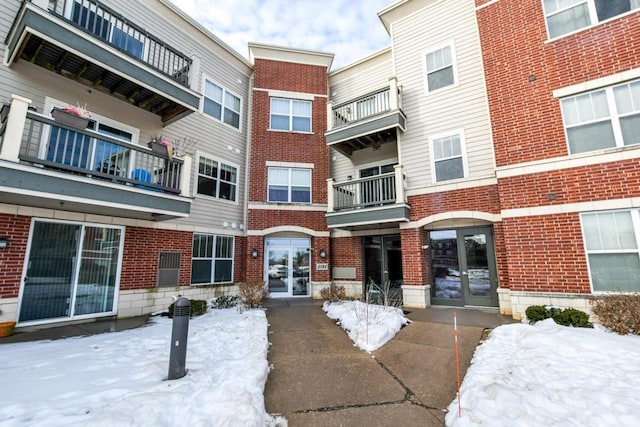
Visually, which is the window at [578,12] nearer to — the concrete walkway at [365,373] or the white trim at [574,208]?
the white trim at [574,208]

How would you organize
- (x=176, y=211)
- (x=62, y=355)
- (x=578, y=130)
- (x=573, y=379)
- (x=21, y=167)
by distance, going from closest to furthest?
(x=573, y=379), (x=62, y=355), (x=21, y=167), (x=578, y=130), (x=176, y=211)

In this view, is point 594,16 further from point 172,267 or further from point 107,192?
point 172,267

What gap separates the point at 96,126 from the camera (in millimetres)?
8633

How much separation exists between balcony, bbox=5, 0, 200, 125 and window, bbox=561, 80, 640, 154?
1144 cm

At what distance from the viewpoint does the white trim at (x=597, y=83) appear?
7160mm

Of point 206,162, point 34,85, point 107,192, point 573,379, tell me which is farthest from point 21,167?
point 573,379

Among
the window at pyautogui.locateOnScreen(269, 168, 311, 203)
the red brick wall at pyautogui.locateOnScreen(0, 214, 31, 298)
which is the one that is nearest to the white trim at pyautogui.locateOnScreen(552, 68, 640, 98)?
the window at pyautogui.locateOnScreen(269, 168, 311, 203)

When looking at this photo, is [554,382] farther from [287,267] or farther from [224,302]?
[287,267]

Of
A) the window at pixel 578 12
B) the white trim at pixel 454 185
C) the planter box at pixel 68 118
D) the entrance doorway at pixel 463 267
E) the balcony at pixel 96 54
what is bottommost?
the entrance doorway at pixel 463 267

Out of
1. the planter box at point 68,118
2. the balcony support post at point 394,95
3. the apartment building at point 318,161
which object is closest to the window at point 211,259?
the apartment building at point 318,161

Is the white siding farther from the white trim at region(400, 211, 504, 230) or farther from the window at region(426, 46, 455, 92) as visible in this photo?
the white trim at region(400, 211, 504, 230)

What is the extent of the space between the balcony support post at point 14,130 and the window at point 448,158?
11363 mm

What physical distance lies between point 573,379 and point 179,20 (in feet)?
50.8

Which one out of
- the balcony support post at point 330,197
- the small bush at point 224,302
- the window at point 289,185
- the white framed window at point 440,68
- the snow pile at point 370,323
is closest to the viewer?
the snow pile at point 370,323
